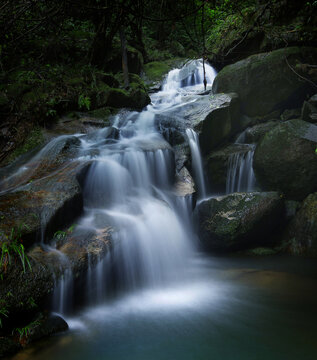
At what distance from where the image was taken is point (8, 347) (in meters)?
2.79

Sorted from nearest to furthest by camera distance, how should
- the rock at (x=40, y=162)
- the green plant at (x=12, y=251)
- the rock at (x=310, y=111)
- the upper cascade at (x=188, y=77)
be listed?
1. the green plant at (x=12, y=251)
2. the rock at (x=40, y=162)
3. the rock at (x=310, y=111)
4. the upper cascade at (x=188, y=77)

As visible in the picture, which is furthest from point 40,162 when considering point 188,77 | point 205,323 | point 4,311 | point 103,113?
point 188,77

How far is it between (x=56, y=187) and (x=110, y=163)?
4.65 ft

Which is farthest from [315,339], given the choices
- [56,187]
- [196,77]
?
[196,77]

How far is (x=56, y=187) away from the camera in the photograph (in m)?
4.60

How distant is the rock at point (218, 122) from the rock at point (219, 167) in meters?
0.39

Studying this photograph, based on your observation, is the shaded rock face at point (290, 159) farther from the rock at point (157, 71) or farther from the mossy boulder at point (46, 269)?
the rock at point (157, 71)

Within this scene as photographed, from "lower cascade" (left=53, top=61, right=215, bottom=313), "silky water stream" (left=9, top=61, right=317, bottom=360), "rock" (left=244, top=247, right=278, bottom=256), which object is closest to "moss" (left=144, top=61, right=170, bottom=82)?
"lower cascade" (left=53, top=61, right=215, bottom=313)

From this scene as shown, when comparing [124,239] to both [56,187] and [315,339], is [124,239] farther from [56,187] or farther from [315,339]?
[315,339]

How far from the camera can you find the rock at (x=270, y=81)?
819cm

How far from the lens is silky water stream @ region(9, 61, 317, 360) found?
2967 mm

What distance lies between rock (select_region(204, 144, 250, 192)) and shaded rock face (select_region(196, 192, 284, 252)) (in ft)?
5.20

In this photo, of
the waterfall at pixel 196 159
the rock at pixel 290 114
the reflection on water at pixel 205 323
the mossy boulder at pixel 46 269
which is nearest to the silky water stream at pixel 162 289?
the reflection on water at pixel 205 323

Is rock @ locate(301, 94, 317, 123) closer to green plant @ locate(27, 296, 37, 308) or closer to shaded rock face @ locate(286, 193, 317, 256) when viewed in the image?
shaded rock face @ locate(286, 193, 317, 256)
